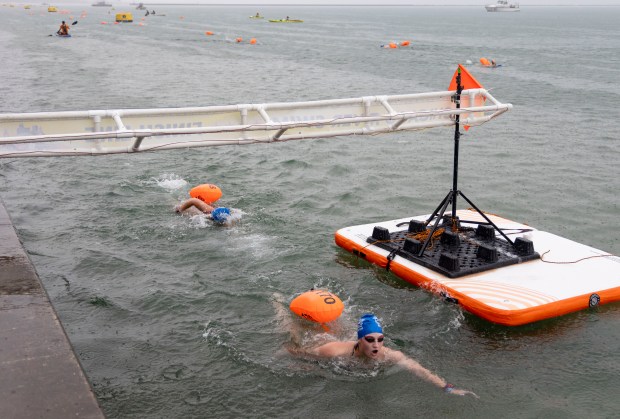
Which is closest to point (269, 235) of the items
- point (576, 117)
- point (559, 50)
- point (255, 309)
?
point (255, 309)

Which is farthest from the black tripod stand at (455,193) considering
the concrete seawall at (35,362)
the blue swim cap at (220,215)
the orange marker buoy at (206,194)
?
the concrete seawall at (35,362)

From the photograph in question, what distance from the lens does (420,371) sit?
28.7ft

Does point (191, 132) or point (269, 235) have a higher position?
point (191, 132)

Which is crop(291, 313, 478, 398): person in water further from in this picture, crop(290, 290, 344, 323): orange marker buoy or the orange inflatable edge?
the orange inflatable edge

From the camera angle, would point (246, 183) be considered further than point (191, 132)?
Yes

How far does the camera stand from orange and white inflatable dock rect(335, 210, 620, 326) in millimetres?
9797

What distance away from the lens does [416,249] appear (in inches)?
448

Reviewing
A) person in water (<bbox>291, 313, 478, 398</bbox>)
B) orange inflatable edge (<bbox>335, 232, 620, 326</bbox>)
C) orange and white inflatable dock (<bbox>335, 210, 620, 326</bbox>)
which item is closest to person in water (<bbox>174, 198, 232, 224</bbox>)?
orange and white inflatable dock (<bbox>335, 210, 620, 326</bbox>)

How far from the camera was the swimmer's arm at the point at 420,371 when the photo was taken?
28.0 ft

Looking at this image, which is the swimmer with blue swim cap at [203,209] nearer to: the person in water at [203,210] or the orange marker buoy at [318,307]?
the person in water at [203,210]

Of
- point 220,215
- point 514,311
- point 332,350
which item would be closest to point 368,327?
point 332,350

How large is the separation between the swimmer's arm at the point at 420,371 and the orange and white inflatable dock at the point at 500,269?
149cm

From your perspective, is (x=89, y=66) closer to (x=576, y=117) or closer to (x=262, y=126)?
(x=576, y=117)

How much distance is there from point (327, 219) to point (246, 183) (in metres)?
3.82
